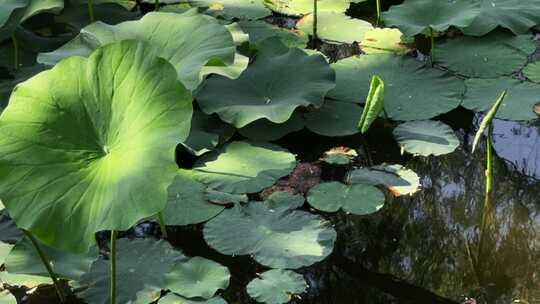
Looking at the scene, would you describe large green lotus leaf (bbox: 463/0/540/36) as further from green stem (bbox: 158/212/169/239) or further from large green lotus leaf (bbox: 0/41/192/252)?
large green lotus leaf (bbox: 0/41/192/252)

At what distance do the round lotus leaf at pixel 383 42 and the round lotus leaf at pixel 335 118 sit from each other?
461 millimetres

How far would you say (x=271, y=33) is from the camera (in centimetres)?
353

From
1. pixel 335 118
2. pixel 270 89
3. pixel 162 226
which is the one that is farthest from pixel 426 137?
pixel 162 226

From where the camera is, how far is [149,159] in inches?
71.4

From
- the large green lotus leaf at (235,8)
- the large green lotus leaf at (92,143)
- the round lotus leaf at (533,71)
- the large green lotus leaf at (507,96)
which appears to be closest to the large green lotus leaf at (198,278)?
the large green lotus leaf at (92,143)

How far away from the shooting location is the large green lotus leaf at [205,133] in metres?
2.73

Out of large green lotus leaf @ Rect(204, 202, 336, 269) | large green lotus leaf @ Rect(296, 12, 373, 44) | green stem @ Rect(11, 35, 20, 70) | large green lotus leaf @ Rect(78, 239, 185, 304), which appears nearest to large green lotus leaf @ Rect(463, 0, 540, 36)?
large green lotus leaf @ Rect(296, 12, 373, 44)

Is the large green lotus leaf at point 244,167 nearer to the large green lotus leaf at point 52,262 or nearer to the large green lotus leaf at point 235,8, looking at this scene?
the large green lotus leaf at point 52,262

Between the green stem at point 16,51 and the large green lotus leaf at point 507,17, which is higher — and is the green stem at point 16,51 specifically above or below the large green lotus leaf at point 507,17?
below

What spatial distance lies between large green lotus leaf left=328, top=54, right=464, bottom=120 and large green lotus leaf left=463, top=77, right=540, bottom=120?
0.17 feet

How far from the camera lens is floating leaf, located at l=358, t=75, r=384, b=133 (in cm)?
269

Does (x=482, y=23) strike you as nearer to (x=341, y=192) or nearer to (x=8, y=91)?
(x=341, y=192)

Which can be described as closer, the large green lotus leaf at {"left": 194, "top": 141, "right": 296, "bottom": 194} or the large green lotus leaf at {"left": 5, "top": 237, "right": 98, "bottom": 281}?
the large green lotus leaf at {"left": 5, "top": 237, "right": 98, "bottom": 281}

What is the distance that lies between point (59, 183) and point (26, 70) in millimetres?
1449
